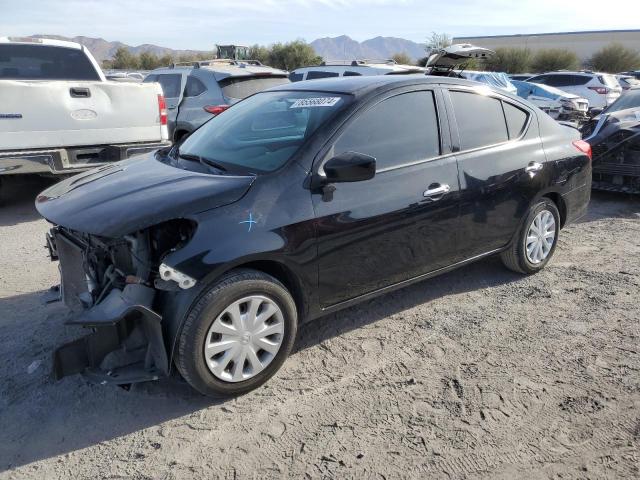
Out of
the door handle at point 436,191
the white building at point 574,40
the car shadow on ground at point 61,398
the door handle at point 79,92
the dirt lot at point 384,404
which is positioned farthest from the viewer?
the white building at point 574,40

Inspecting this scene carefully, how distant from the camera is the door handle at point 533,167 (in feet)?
14.6

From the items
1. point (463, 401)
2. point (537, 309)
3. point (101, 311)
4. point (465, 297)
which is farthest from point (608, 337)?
point (101, 311)

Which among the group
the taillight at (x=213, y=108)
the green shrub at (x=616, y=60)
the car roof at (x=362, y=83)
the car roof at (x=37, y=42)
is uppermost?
the green shrub at (x=616, y=60)

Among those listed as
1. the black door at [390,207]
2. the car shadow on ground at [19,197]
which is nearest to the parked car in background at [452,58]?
the black door at [390,207]

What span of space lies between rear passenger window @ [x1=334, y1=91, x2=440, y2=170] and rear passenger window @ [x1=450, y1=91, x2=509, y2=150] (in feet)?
0.86

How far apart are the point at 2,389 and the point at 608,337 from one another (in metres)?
3.88

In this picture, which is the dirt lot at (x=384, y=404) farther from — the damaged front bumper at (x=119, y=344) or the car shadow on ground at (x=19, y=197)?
the car shadow on ground at (x=19, y=197)

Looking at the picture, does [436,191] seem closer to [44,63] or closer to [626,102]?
[44,63]

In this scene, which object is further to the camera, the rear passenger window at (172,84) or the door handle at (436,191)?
the rear passenger window at (172,84)

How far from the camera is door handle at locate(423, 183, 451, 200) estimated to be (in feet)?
12.3

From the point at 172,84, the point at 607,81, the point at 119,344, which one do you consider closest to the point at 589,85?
the point at 607,81

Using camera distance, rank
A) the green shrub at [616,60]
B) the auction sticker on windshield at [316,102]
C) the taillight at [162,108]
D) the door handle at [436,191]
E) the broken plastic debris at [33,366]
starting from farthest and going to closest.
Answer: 1. the green shrub at [616,60]
2. the taillight at [162,108]
3. the door handle at [436,191]
4. the auction sticker on windshield at [316,102]
5. the broken plastic debris at [33,366]

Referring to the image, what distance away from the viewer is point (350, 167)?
3.17 metres

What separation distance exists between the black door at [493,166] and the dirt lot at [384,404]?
0.60m
